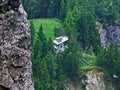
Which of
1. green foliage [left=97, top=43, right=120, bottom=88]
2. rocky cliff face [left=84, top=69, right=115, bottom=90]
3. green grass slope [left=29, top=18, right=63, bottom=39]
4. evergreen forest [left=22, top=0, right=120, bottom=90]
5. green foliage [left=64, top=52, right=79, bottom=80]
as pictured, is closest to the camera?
evergreen forest [left=22, top=0, right=120, bottom=90]

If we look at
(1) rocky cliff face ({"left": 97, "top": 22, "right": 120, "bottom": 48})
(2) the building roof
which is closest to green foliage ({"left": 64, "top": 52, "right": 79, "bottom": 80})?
(2) the building roof

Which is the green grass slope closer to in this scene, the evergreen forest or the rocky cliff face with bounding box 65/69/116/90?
the evergreen forest

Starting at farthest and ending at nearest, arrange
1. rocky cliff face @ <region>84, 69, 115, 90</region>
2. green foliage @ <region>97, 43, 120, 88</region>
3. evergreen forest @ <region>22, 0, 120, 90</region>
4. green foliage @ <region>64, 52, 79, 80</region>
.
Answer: green foliage @ <region>97, 43, 120, 88</region>
rocky cliff face @ <region>84, 69, 115, 90</region>
green foliage @ <region>64, 52, 79, 80</region>
evergreen forest @ <region>22, 0, 120, 90</region>

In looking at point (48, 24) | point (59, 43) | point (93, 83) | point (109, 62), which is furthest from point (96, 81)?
point (48, 24)

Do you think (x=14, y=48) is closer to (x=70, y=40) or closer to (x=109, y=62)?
(x=109, y=62)

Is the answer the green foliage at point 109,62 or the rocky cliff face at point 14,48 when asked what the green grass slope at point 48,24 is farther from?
the rocky cliff face at point 14,48

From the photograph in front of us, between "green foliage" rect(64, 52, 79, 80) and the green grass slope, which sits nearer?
"green foliage" rect(64, 52, 79, 80)

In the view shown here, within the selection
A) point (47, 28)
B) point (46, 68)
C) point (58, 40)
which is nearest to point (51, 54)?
point (46, 68)
